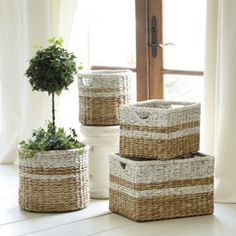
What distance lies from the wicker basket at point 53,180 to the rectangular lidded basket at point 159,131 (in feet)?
0.97

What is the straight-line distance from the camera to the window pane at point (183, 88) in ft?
14.0

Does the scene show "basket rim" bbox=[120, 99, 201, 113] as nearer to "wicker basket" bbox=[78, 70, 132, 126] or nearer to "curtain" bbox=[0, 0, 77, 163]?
"wicker basket" bbox=[78, 70, 132, 126]

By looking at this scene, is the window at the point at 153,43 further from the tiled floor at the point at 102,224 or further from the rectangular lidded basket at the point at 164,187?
the tiled floor at the point at 102,224

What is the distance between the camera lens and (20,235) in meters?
3.35

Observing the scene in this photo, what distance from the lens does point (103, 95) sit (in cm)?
398

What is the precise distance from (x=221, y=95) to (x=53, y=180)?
3.61ft

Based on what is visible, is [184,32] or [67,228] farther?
[184,32]

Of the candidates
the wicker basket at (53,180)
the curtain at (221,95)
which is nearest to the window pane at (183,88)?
the curtain at (221,95)

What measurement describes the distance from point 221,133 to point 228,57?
0.45 metres

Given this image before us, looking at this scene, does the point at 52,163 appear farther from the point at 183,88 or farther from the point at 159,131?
the point at 183,88

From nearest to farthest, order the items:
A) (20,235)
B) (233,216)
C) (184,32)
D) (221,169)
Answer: (20,235), (233,216), (221,169), (184,32)

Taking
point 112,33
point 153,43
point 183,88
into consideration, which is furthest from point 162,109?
point 112,33

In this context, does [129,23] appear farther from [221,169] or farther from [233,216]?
[233,216]

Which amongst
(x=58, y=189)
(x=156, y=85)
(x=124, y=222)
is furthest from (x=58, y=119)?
(x=124, y=222)
